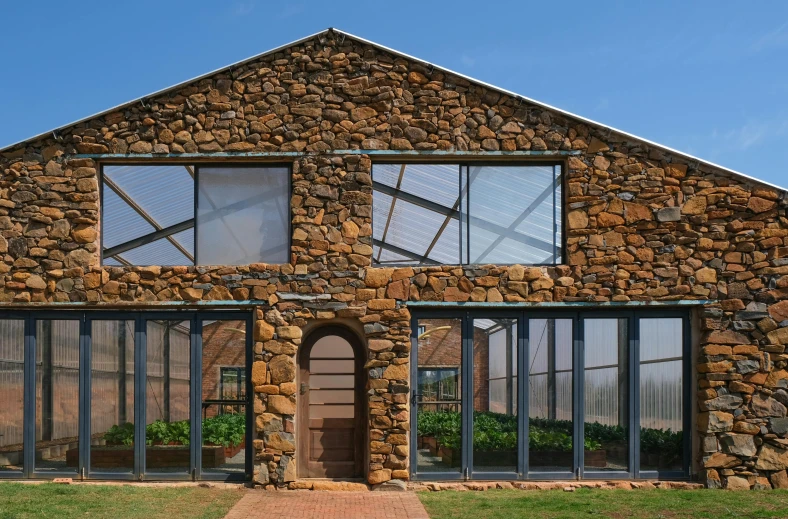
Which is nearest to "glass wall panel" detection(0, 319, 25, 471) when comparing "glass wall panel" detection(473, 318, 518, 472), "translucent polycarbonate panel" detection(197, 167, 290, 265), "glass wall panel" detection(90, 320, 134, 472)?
"glass wall panel" detection(90, 320, 134, 472)

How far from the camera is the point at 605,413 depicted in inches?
445

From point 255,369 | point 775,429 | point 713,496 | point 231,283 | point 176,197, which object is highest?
point 176,197

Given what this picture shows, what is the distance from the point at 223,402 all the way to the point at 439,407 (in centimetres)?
291

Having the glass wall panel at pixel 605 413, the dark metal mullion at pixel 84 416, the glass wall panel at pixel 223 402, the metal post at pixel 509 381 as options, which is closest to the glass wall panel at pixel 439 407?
the metal post at pixel 509 381

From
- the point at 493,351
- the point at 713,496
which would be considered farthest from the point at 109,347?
the point at 713,496

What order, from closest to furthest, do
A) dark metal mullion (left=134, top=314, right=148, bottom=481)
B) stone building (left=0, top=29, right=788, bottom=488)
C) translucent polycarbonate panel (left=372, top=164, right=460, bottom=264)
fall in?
stone building (left=0, top=29, right=788, bottom=488) → dark metal mullion (left=134, top=314, right=148, bottom=481) → translucent polycarbonate panel (left=372, top=164, right=460, bottom=264)

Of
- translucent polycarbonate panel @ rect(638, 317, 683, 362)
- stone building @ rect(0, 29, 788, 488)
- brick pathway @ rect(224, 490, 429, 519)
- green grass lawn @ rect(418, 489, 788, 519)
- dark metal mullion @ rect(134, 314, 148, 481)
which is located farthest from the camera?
translucent polycarbonate panel @ rect(638, 317, 683, 362)

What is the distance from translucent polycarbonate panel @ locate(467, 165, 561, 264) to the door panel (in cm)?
230

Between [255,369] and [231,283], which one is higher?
[231,283]

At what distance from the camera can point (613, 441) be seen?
1132 cm

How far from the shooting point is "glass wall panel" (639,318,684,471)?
11.3 meters

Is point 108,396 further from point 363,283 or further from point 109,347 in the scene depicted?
point 363,283

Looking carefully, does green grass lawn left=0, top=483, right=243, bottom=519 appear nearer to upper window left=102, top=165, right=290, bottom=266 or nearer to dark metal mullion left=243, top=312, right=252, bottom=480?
dark metal mullion left=243, top=312, right=252, bottom=480

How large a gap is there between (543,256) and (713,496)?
3.72 metres
